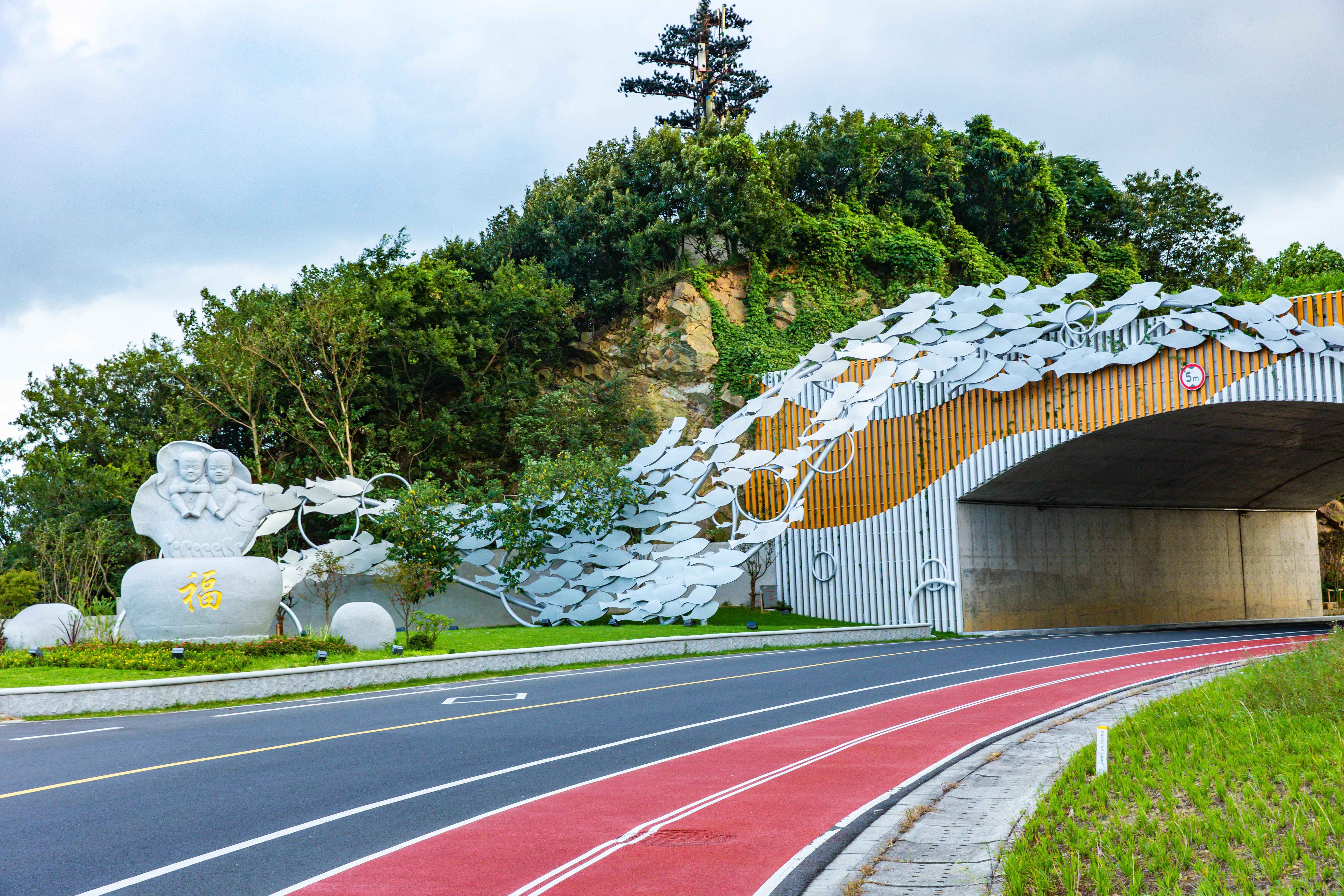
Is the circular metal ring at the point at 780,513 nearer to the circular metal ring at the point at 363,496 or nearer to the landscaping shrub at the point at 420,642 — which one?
Answer: the circular metal ring at the point at 363,496

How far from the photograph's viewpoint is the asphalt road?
23.8 ft

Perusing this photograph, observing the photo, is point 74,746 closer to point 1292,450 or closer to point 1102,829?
point 1102,829

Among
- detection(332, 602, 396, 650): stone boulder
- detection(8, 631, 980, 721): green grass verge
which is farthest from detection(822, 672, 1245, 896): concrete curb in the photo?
detection(332, 602, 396, 650): stone boulder

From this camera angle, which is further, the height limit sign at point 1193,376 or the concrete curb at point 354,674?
the height limit sign at point 1193,376

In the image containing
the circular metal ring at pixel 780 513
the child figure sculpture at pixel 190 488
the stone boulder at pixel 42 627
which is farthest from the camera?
the circular metal ring at pixel 780 513

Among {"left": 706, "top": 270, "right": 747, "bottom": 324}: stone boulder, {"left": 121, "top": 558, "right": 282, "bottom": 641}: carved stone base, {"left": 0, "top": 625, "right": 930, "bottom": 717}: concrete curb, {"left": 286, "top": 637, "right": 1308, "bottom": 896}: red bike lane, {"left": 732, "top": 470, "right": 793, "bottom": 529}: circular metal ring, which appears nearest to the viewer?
{"left": 286, "top": 637, "right": 1308, "bottom": 896}: red bike lane

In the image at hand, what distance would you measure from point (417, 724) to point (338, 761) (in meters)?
2.92

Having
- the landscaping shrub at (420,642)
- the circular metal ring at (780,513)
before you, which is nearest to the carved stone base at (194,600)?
the landscaping shrub at (420,642)

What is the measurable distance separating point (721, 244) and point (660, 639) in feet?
81.5

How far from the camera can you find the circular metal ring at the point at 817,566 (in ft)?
112

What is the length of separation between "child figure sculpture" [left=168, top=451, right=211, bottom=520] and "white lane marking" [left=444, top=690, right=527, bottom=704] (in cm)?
943

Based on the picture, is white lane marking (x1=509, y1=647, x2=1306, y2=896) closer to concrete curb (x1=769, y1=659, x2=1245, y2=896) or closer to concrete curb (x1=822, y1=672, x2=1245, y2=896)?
concrete curb (x1=769, y1=659, x2=1245, y2=896)

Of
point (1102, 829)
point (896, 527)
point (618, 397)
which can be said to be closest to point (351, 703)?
point (1102, 829)

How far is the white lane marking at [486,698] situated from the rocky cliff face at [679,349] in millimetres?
23922
